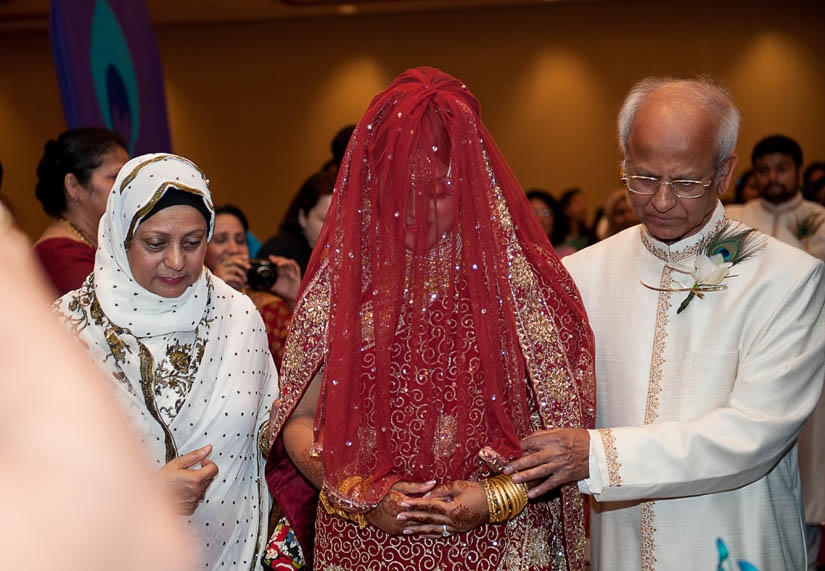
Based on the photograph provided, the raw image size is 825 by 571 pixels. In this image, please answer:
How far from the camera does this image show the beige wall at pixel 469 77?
324 inches

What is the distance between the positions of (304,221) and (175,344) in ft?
4.68

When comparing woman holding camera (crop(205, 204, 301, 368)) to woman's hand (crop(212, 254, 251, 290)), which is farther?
woman's hand (crop(212, 254, 251, 290))

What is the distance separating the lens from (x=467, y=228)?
1751mm

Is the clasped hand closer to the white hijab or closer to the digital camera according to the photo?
the white hijab

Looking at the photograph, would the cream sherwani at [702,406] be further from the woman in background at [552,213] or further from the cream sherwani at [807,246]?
the woman in background at [552,213]

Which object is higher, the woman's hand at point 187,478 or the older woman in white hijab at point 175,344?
the older woman in white hijab at point 175,344

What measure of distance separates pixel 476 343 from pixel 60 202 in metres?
1.46

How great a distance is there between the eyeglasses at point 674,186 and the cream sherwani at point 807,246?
6.74ft

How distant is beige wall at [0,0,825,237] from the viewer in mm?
8227

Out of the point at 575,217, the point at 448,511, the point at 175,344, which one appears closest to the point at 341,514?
the point at 448,511

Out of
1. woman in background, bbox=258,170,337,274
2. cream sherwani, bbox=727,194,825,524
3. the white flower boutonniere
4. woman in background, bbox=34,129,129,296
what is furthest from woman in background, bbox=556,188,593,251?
the white flower boutonniere

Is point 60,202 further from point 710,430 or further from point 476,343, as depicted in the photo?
point 710,430

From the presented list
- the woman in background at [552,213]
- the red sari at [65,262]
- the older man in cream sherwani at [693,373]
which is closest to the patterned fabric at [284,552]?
the older man in cream sherwani at [693,373]

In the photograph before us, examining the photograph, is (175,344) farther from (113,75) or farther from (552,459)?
(113,75)
